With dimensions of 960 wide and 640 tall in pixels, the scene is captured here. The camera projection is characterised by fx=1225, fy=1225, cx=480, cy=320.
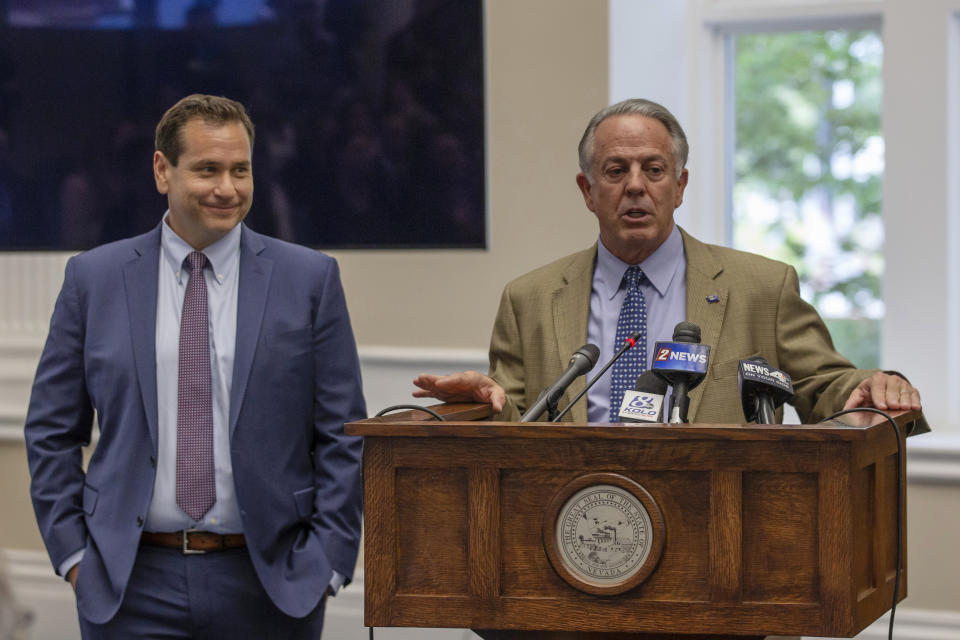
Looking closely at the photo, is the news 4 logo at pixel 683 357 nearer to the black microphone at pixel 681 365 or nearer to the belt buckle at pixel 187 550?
the black microphone at pixel 681 365

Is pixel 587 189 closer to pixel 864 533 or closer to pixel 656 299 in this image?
pixel 656 299

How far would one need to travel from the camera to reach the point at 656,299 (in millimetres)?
2818

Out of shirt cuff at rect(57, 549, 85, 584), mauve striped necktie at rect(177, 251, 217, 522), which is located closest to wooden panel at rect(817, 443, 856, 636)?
mauve striped necktie at rect(177, 251, 217, 522)

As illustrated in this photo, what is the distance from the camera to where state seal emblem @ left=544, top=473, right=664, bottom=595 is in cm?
211

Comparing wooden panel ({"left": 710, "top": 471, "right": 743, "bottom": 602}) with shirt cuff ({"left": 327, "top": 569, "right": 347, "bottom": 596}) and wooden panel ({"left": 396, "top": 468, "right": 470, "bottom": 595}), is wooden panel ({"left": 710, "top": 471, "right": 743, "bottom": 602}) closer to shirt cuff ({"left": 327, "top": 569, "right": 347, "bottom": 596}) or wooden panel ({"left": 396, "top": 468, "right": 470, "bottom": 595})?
wooden panel ({"left": 396, "top": 468, "right": 470, "bottom": 595})

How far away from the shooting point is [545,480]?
7.11ft

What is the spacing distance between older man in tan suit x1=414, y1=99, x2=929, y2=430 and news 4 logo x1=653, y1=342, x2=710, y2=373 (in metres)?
0.49

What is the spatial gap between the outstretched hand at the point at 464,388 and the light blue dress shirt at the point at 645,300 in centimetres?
25

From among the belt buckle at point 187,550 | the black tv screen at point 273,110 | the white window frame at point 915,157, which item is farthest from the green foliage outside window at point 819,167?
the belt buckle at point 187,550

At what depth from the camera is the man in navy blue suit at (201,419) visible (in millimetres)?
2869

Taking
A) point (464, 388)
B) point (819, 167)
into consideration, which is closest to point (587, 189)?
point (464, 388)

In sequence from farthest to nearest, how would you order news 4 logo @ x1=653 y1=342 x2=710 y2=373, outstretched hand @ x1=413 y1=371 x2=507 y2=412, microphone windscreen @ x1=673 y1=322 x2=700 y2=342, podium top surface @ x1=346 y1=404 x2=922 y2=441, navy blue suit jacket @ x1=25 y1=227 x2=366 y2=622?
navy blue suit jacket @ x1=25 y1=227 x2=366 y2=622 < outstretched hand @ x1=413 y1=371 x2=507 y2=412 < microphone windscreen @ x1=673 y1=322 x2=700 y2=342 < news 4 logo @ x1=653 y1=342 x2=710 y2=373 < podium top surface @ x1=346 y1=404 x2=922 y2=441

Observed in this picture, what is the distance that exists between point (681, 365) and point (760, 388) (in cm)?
21

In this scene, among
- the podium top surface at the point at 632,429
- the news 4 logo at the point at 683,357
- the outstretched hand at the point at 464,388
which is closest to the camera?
the podium top surface at the point at 632,429
